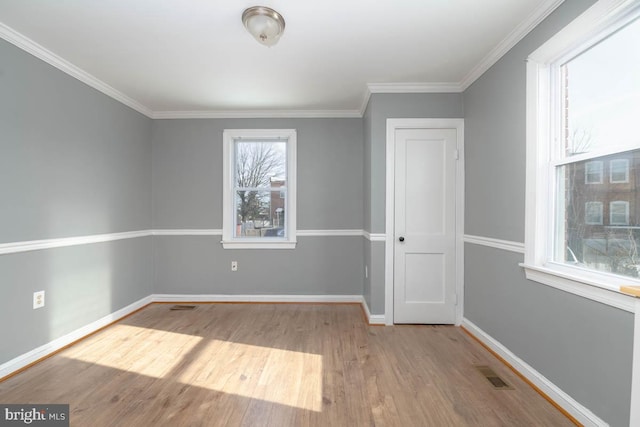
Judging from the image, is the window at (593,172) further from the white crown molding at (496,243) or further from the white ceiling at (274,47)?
the white ceiling at (274,47)

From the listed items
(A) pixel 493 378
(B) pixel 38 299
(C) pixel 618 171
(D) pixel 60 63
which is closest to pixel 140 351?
(B) pixel 38 299

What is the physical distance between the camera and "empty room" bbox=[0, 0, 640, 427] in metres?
1.83

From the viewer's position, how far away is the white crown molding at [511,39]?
6.58 ft

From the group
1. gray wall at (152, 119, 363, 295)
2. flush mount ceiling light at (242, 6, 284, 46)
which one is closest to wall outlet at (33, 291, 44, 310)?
gray wall at (152, 119, 363, 295)

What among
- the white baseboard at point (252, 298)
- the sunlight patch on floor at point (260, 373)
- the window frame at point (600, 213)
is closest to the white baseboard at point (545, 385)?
the window frame at point (600, 213)

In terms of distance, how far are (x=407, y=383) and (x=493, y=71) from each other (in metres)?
2.61

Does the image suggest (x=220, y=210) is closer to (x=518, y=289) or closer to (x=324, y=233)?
(x=324, y=233)

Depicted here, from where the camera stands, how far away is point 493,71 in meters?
2.69

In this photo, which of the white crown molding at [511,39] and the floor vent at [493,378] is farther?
the floor vent at [493,378]

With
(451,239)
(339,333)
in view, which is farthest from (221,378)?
(451,239)

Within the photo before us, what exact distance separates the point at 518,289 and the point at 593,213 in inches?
31.3

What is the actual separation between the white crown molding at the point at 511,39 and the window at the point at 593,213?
1.24 meters

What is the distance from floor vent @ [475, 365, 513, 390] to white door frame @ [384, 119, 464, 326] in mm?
891

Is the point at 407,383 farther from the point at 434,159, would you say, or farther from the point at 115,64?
the point at 115,64
